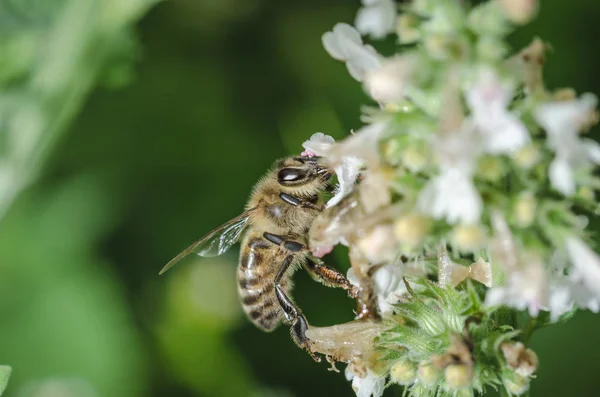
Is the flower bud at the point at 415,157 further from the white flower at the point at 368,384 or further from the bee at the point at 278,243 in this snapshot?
the bee at the point at 278,243

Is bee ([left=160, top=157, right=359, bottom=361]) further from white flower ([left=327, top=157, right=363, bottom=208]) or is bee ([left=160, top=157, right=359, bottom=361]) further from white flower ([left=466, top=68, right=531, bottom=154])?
white flower ([left=466, top=68, right=531, bottom=154])

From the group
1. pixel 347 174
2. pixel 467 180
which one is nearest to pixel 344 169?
pixel 347 174

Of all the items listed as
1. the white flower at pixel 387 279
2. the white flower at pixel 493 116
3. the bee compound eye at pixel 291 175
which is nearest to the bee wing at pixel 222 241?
the bee compound eye at pixel 291 175

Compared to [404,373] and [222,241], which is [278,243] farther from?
[404,373]

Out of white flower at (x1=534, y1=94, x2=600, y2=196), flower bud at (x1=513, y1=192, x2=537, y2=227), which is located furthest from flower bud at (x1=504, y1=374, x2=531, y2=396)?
white flower at (x1=534, y1=94, x2=600, y2=196)

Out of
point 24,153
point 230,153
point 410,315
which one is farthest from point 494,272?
point 230,153
